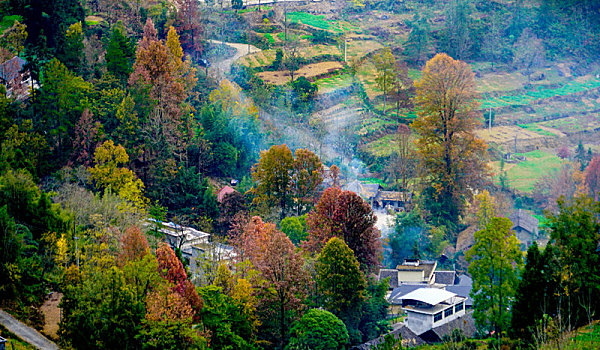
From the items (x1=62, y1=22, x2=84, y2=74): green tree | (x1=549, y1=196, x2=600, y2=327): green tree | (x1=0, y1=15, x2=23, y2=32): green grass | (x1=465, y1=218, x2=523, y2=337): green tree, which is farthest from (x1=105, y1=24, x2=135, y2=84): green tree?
(x1=549, y1=196, x2=600, y2=327): green tree

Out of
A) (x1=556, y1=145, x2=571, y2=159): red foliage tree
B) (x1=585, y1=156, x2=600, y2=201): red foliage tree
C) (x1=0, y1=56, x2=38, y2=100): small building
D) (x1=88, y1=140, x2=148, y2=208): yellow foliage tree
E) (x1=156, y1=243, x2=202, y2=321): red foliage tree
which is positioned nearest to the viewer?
(x1=156, y1=243, x2=202, y2=321): red foliage tree

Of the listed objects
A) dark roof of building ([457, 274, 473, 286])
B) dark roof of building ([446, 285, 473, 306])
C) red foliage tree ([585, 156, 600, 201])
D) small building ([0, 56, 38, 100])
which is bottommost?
red foliage tree ([585, 156, 600, 201])

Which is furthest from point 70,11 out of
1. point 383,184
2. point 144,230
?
point 383,184

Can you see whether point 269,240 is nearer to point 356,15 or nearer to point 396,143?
point 396,143

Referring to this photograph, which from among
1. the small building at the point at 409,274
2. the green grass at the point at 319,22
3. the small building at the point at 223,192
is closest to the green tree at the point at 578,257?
the small building at the point at 409,274

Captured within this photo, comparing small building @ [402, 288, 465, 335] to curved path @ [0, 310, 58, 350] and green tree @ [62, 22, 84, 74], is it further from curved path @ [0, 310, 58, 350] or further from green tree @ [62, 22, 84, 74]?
green tree @ [62, 22, 84, 74]

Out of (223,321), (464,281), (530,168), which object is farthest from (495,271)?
(530,168)
